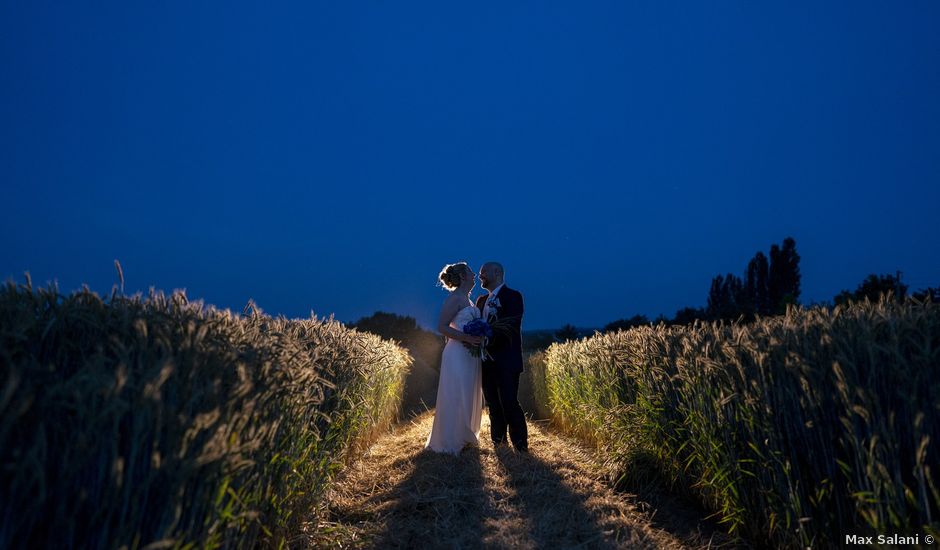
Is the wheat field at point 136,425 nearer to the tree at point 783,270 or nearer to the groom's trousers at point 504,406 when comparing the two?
the groom's trousers at point 504,406

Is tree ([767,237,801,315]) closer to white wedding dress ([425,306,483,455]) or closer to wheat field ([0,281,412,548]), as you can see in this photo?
white wedding dress ([425,306,483,455])

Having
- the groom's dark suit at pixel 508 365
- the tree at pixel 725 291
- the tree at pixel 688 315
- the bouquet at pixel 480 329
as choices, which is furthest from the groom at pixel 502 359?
the tree at pixel 725 291

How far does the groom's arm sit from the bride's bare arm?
24 cm

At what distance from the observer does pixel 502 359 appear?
702cm

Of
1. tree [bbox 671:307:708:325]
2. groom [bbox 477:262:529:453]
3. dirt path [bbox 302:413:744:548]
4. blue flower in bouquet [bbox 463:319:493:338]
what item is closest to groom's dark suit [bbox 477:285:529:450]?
groom [bbox 477:262:529:453]

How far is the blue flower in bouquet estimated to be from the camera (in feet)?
22.2

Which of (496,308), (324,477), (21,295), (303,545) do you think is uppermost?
(496,308)

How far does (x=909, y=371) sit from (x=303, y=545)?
3661 mm

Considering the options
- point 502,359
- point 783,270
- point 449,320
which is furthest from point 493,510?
point 783,270

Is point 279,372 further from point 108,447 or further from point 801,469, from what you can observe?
point 801,469

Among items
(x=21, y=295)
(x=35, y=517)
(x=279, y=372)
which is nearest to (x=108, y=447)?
(x=35, y=517)

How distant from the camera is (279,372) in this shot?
8.97ft

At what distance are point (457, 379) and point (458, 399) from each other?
26cm

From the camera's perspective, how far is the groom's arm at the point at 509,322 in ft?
22.9
